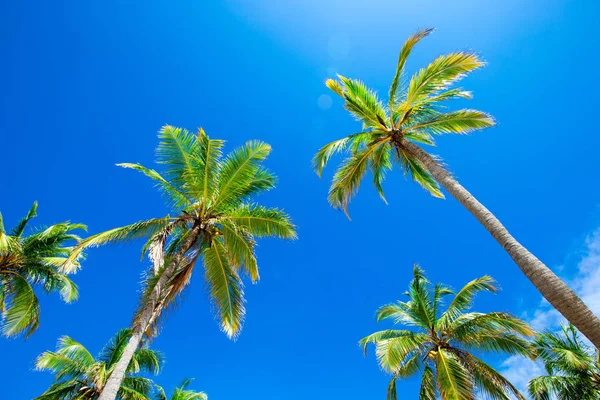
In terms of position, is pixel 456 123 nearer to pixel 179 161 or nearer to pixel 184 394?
pixel 179 161

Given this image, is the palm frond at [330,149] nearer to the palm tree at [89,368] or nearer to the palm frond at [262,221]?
the palm frond at [262,221]

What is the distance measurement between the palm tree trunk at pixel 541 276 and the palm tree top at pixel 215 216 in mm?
5490

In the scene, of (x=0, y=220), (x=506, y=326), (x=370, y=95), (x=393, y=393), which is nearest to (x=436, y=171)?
(x=370, y=95)

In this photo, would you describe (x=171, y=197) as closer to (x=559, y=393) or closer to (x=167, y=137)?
(x=167, y=137)

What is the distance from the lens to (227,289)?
33.6 ft

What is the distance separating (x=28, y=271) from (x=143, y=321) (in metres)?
10.2

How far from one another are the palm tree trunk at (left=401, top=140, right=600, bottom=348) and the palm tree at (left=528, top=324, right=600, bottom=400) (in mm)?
9929

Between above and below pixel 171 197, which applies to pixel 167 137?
above

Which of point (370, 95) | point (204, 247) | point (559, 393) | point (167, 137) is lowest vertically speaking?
point (559, 393)

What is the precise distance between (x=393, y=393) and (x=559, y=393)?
6480 millimetres

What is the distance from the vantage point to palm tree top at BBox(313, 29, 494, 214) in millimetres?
10414

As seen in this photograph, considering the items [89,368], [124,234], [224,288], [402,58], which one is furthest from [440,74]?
[89,368]

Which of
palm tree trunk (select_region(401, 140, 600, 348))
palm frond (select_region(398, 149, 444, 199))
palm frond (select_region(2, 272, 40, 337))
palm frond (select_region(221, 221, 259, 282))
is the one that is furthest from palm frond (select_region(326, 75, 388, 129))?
palm frond (select_region(2, 272, 40, 337))

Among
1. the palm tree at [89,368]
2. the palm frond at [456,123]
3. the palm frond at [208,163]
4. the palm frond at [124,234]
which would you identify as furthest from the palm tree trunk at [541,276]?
the palm tree at [89,368]
